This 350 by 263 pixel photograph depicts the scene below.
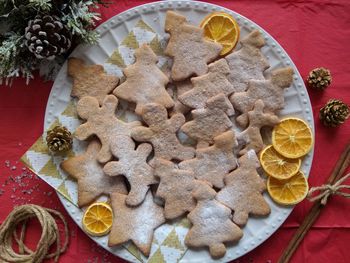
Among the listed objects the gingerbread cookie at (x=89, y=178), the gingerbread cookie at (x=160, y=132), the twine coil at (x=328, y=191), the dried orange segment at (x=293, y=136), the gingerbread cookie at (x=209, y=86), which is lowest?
the gingerbread cookie at (x=89, y=178)

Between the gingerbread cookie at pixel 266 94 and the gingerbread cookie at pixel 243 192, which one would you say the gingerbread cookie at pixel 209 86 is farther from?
the gingerbread cookie at pixel 243 192

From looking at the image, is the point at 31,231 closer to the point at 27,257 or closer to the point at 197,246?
the point at 27,257

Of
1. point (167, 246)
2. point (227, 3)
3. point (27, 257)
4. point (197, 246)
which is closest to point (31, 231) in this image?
point (27, 257)

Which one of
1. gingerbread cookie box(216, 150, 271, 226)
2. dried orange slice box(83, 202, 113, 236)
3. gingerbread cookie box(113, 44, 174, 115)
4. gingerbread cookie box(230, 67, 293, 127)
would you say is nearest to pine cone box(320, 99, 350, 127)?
gingerbread cookie box(230, 67, 293, 127)

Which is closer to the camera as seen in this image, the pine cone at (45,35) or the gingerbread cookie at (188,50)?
the pine cone at (45,35)

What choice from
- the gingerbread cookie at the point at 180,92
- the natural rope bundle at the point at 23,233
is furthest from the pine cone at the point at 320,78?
the natural rope bundle at the point at 23,233
